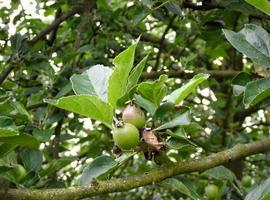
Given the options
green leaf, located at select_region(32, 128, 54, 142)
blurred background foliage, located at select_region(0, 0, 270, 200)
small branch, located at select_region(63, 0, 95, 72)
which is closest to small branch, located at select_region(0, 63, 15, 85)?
blurred background foliage, located at select_region(0, 0, 270, 200)

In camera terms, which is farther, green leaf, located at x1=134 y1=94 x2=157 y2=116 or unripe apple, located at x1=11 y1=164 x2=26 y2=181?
unripe apple, located at x1=11 y1=164 x2=26 y2=181

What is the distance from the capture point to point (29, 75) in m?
2.01

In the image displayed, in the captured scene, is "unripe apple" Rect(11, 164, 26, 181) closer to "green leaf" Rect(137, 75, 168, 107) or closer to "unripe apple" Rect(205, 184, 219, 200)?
"green leaf" Rect(137, 75, 168, 107)

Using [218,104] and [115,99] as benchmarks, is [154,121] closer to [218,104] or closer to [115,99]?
[115,99]

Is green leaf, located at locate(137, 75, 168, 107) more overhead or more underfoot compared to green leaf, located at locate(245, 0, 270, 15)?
more underfoot

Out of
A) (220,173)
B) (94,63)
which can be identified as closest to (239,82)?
(220,173)

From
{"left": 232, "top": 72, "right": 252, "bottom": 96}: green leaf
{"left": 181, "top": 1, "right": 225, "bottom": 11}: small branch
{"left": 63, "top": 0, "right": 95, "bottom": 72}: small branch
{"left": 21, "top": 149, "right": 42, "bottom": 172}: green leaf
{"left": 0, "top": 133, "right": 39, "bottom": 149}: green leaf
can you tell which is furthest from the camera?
{"left": 63, "top": 0, "right": 95, "bottom": 72}: small branch

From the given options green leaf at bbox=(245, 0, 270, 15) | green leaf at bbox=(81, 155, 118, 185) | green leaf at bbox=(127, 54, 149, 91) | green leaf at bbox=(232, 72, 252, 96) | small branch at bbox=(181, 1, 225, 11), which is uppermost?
green leaf at bbox=(245, 0, 270, 15)

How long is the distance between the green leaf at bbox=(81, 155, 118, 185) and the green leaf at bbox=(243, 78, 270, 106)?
0.28m

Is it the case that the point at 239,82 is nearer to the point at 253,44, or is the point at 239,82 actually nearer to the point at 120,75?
the point at 253,44

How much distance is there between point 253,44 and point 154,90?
265 mm

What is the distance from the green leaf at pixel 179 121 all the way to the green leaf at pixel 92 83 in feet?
0.43

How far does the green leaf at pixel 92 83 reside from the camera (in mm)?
927

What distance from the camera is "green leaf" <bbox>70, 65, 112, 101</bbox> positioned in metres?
0.93
